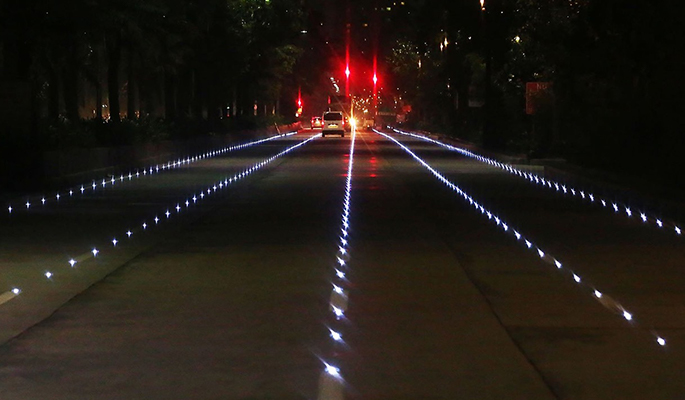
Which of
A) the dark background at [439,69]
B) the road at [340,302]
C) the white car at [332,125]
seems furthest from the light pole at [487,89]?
the white car at [332,125]

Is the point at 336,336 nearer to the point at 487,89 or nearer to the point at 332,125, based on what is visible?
the point at 487,89

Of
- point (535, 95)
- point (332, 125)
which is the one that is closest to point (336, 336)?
point (535, 95)

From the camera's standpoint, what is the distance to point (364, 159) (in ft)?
175

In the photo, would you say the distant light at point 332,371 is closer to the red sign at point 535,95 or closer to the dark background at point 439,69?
the dark background at point 439,69

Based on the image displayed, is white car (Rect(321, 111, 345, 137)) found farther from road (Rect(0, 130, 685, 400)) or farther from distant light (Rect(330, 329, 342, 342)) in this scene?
distant light (Rect(330, 329, 342, 342))

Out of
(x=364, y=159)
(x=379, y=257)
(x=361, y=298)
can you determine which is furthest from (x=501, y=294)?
(x=364, y=159)

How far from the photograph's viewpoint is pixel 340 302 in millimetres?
13070

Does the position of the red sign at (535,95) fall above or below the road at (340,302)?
above

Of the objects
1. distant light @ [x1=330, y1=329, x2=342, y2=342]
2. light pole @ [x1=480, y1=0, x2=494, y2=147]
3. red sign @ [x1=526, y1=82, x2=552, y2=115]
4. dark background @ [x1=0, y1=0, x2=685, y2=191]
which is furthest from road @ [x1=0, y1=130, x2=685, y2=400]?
light pole @ [x1=480, y1=0, x2=494, y2=147]

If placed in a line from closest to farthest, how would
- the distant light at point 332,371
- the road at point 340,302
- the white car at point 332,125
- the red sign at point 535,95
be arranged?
the road at point 340,302
the distant light at point 332,371
the red sign at point 535,95
the white car at point 332,125

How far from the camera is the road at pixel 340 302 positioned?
9242 millimetres

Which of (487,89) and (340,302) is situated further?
(487,89)

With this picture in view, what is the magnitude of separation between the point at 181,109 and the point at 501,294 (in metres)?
70.1

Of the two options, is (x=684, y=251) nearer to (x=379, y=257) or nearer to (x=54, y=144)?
(x=379, y=257)
